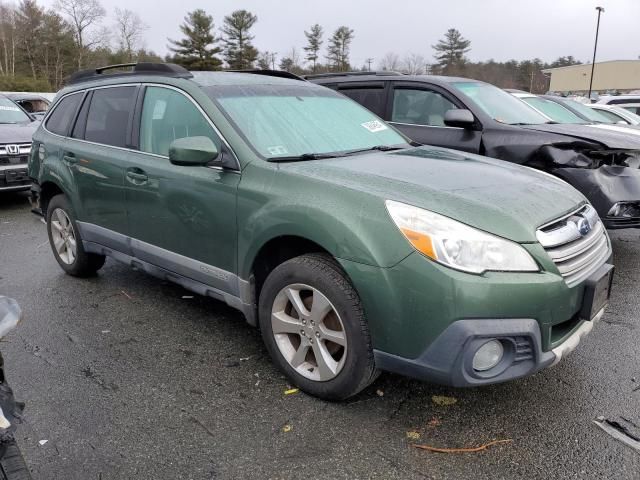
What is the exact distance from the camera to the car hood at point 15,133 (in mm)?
8172

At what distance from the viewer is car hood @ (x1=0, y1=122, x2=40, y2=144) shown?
26.8 feet

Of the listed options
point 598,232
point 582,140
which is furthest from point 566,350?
point 582,140

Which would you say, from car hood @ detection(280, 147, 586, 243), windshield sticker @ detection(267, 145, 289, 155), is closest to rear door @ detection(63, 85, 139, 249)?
windshield sticker @ detection(267, 145, 289, 155)

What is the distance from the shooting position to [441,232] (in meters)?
2.33

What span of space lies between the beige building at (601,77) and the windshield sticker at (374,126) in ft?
256

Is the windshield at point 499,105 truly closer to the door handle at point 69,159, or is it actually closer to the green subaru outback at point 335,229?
the green subaru outback at point 335,229

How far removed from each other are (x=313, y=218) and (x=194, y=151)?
87 cm

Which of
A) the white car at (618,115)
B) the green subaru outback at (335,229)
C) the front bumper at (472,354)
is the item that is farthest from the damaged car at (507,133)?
the white car at (618,115)

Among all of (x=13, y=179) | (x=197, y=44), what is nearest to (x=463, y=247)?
(x=13, y=179)

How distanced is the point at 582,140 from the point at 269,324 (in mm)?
3806

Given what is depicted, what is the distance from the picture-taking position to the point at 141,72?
396 cm

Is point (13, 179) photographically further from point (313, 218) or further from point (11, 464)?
point (11, 464)

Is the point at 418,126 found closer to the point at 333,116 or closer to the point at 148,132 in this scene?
the point at 333,116

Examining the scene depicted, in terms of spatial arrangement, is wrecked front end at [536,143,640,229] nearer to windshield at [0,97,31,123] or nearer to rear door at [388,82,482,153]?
rear door at [388,82,482,153]
